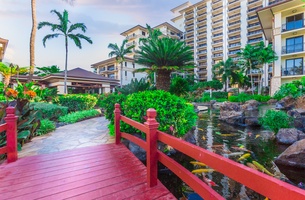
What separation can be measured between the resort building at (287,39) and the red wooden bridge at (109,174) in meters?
25.6

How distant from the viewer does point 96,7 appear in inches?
408

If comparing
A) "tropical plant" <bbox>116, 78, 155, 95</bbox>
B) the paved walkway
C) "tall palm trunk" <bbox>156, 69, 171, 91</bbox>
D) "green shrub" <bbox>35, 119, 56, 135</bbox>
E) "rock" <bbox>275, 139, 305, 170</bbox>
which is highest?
"tall palm trunk" <bbox>156, 69, 171, 91</bbox>

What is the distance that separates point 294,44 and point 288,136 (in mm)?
21544

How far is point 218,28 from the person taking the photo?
163 ft

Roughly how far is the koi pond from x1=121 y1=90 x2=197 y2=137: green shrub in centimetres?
105

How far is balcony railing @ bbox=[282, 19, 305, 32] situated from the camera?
20.6m

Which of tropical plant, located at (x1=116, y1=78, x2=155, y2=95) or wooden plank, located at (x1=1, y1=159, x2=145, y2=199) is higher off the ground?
tropical plant, located at (x1=116, y1=78, x2=155, y2=95)

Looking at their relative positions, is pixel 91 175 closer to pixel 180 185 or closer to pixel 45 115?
pixel 180 185

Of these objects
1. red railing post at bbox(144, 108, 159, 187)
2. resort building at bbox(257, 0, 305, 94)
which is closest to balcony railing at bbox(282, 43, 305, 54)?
resort building at bbox(257, 0, 305, 94)

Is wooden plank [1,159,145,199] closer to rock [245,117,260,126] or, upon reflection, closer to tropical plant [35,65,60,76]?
rock [245,117,260,126]

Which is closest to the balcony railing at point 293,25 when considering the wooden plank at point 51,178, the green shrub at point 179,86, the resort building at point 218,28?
the resort building at point 218,28

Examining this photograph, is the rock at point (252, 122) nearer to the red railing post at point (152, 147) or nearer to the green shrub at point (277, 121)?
the green shrub at point (277, 121)

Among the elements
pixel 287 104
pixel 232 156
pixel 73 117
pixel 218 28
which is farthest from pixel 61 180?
pixel 218 28

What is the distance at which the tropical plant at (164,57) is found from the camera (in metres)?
8.22
